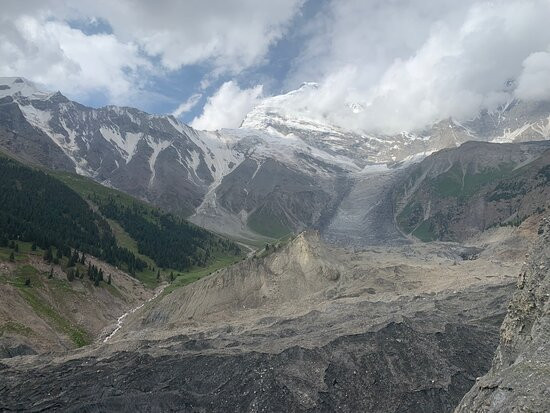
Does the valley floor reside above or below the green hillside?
below

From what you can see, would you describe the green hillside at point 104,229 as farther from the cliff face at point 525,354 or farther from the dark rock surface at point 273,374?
the cliff face at point 525,354

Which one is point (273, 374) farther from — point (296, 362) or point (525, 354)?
point (525, 354)

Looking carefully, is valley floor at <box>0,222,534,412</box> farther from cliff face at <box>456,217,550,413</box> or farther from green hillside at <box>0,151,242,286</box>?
green hillside at <box>0,151,242,286</box>

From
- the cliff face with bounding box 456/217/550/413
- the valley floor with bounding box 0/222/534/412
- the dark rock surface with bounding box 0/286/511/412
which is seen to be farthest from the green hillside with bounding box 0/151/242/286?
the cliff face with bounding box 456/217/550/413

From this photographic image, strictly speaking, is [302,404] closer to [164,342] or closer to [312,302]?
[164,342]

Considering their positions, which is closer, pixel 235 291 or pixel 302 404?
pixel 302 404

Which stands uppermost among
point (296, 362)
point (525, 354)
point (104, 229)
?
point (104, 229)

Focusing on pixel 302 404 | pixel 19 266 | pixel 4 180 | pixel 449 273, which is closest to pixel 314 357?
pixel 302 404

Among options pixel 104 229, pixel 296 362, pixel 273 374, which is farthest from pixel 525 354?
pixel 104 229
